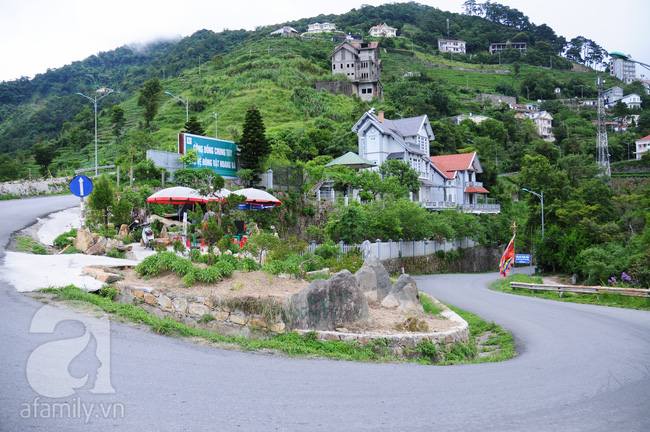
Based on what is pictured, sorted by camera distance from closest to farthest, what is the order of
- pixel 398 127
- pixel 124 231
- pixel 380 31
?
pixel 124 231 < pixel 398 127 < pixel 380 31

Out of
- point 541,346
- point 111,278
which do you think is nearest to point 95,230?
point 111,278

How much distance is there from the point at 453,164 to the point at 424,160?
698 cm

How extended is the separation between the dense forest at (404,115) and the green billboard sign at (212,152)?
7.67 ft

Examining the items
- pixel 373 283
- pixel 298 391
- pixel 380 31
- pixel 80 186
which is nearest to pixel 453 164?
pixel 373 283

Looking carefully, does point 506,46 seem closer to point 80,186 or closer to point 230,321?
point 80,186

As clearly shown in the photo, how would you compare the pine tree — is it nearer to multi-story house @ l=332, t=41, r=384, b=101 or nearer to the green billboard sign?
the green billboard sign

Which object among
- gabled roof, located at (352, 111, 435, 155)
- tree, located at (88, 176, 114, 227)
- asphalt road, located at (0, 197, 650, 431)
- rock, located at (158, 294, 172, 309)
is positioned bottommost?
asphalt road, located at (0, 197, 650, 431)

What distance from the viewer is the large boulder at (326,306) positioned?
30.9 feet

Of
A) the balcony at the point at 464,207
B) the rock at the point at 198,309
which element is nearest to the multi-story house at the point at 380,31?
the balcony at the point at 464,207

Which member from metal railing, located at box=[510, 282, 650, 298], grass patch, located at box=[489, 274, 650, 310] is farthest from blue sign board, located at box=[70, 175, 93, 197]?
metal railing, located at box=[510, 282, 650, 298]

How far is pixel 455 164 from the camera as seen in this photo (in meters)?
52.0

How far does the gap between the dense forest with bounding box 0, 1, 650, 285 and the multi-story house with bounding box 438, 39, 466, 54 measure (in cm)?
467

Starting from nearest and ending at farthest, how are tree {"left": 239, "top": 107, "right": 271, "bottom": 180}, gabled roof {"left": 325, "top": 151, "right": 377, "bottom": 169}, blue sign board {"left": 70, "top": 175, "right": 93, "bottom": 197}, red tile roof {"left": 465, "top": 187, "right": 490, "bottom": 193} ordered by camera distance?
blue sign board {"left": 70, "top": 175, "right": 93, "bottom": 197}, tree {"left": 239, "top": 107, "right": 271, "bottom": 180}, gabled roof {"left": 325, "top": 151, "right": 377, "bottom": 169}, red tile roof {"left": 465, "top": 187, "right": 490, "bottom": 193}

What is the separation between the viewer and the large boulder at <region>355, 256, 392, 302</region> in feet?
42.1
